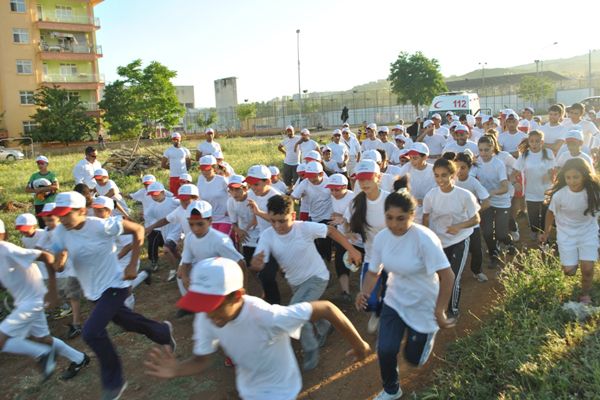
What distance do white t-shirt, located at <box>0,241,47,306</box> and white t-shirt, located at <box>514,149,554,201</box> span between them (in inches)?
248

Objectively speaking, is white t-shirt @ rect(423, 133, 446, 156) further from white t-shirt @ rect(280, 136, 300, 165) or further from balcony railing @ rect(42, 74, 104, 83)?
balcony railing @ rect(42, 74, 104, 83)

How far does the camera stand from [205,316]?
283 cm

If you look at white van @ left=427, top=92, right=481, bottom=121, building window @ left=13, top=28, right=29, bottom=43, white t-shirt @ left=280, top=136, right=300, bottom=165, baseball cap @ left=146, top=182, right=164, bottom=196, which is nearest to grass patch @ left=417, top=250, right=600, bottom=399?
baseball cap @ left=146, top=182, right=164, bottom=196

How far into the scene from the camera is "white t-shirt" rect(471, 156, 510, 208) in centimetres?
658

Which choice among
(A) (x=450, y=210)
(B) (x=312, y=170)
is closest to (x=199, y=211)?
(B) (x=312, y=170)

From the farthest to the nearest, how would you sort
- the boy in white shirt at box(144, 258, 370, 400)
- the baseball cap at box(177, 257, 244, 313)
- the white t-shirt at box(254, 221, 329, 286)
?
the white t-shirt at box(254, 221, 329, 286) < the boy in white shirt at box(144, 258, 370, 400) < the baseball cap at box(177, 257, 244, 313)

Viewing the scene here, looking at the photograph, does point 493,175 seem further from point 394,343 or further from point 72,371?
point 72,371

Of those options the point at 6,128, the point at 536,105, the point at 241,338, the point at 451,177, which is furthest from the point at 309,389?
the point at 536,105

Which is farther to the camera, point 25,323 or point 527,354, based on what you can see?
point 25,323

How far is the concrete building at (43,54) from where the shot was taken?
40875 mm

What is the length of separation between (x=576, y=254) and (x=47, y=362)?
5357mm

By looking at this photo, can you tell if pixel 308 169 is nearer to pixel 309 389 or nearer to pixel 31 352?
pixel 309 389

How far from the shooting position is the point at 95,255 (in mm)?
4535

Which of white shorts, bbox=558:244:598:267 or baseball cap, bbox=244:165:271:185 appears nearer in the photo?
white shorts, bbox=558:244:598:267
